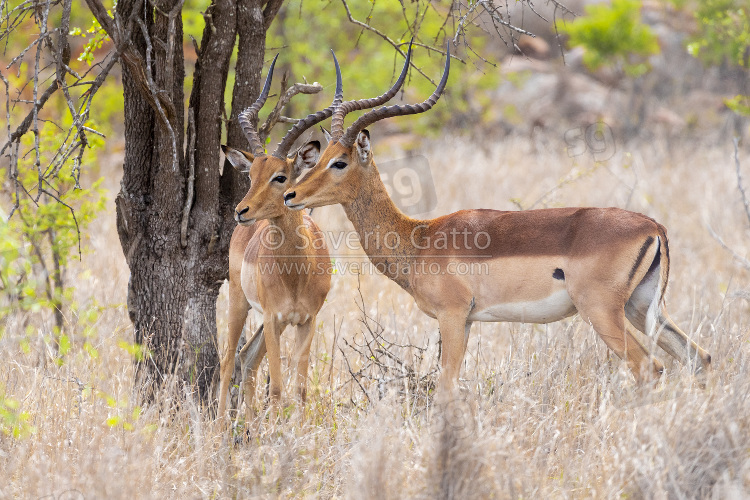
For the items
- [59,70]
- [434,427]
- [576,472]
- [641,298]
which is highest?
[59,70]

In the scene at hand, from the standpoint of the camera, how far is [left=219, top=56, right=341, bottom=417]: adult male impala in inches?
190

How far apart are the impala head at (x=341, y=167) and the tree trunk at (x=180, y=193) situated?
2.44 feet

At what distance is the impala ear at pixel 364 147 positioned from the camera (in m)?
4.77

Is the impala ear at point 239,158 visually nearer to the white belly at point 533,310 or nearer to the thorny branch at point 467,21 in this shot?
the thorny branch at point 467,21

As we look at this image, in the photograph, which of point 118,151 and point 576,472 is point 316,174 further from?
point 118,151

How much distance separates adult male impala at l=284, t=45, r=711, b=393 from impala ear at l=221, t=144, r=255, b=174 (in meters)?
0.49

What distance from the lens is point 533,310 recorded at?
4633mm

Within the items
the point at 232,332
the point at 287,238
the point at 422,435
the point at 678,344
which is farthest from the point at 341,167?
the point at 678,344

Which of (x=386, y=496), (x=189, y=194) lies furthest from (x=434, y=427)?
(x=189, y=194)

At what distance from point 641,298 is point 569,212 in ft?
2.25

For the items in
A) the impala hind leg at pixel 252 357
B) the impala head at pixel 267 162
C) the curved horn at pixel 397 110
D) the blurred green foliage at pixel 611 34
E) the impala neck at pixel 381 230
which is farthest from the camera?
the blurred green foliage at pixel 611 34

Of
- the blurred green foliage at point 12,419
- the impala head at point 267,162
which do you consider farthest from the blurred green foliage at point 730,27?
the blurred green foliage at point 12,419

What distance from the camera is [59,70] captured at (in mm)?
4391

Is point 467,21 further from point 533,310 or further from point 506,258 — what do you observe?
point 533,310
